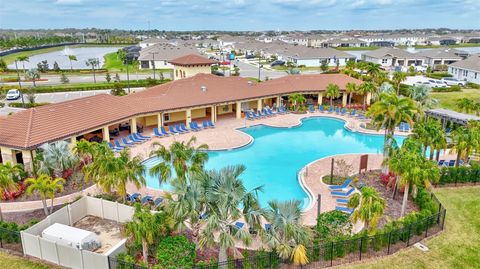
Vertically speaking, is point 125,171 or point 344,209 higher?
point 125,171

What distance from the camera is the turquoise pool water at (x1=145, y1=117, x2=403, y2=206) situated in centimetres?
2600

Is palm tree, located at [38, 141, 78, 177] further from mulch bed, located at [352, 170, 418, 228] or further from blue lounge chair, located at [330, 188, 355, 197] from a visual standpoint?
mulch bed, located at [352, 170, 418, 228]

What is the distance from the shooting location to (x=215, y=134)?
3631cm

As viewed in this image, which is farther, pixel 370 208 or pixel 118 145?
pixel 118 145

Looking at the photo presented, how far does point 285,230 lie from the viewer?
14.5m

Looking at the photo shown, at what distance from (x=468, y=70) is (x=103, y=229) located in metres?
67.8

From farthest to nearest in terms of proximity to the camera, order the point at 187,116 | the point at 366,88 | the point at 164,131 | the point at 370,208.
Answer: the point at 366,88 → the point at 187,116 → the point at 164,131 → the point at 370,208

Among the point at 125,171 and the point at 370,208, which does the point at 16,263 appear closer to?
the point at 125,171

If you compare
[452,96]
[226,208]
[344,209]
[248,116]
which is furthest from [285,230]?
[452,96]

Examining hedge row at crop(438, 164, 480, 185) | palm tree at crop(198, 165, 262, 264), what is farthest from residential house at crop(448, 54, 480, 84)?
palm tree at crop(198, 165, 262, 264)

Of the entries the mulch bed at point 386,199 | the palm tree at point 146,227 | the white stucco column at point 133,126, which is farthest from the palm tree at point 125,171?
the white stucco column at point 133,126

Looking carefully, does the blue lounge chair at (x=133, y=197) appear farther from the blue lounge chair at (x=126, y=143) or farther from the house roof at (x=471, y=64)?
the house roof at (x=471, y=64)

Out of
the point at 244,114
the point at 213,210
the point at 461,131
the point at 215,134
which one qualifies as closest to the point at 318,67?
the point at 244,114

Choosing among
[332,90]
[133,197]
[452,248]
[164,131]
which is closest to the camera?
[452,248]
